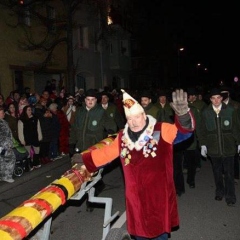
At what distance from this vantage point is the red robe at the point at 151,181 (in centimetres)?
345

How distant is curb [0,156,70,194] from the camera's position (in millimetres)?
7875

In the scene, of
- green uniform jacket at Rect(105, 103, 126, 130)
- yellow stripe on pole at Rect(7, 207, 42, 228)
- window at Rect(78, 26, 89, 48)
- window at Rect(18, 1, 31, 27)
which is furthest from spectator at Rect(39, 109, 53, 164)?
window at Rect(78, 26, 89, 48)

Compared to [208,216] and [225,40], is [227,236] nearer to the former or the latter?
[208,216]

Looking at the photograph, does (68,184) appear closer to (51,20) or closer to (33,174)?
(33,174)

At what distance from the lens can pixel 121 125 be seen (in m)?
8.83

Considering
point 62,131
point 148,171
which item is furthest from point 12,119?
point 148,171

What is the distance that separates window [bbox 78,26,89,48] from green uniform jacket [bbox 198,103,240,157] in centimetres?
1845

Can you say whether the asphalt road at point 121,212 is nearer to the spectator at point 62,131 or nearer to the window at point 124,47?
the spectator at point 62,131

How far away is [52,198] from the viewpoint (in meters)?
3.24

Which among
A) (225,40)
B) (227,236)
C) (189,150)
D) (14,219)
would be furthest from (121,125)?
(225,40)

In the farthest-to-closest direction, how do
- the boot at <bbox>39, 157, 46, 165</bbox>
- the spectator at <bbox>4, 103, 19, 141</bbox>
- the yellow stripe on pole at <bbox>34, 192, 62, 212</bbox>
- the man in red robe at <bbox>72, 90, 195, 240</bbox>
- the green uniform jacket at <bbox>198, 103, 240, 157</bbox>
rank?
the boot at <bbox>39, 157, 46, 165</bbox> → the spectator at <bbox>4, 103, 19, 141</bbox> → the green uniform jacket at <bbox>198, 103, 240, 157</bbox> → the man in red robe at <bbox>72, 90, 195, 240</bbox> → the yellow stripe on pole at <bbox>34, 192, 62, 212</bbox>

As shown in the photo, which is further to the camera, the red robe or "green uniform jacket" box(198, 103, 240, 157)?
"green uniform jacket" box(198, 103, 240, 157)

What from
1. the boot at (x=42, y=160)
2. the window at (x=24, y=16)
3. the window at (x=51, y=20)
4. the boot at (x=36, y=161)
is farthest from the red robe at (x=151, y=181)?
the window at (x=51, y=20)

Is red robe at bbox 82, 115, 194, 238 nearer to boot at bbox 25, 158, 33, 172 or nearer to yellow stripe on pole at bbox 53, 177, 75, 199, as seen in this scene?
yellow stripe on pole at bbox 53, 177, 75, 199
